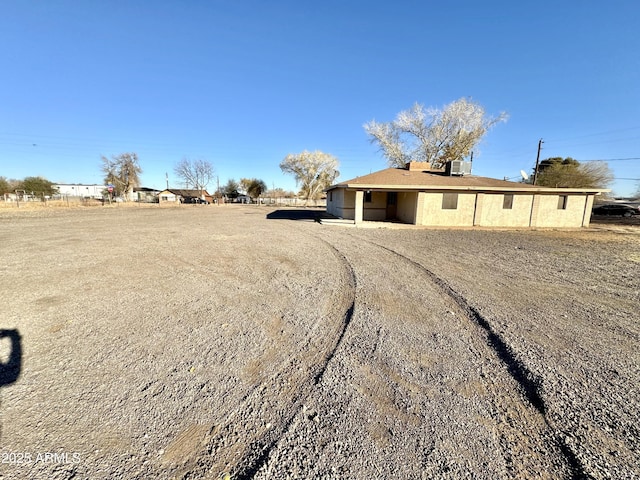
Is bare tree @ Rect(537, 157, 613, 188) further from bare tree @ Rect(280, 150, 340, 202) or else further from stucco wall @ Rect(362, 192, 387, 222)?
bare tree @ Rect(280, 150, 340, 202)

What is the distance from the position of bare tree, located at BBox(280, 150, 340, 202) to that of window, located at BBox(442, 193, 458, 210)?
37.6 metres

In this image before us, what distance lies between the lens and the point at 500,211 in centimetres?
1675

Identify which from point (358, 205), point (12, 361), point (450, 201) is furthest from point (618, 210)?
point (12, 361)

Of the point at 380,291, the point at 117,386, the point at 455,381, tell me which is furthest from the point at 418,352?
the point at 117,386

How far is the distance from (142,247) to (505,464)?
32.9 ft

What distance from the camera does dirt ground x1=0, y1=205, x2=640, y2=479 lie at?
1816 millimetres

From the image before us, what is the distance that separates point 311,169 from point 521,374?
50914mm

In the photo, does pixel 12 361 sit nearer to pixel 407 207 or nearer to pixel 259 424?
pixel 259 424

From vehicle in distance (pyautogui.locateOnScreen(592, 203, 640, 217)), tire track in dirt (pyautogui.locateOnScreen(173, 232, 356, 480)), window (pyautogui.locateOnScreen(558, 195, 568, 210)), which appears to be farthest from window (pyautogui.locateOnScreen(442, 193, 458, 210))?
vehicle in distance (pyautogui.locateOnScreen(592, 203, 640, 217))

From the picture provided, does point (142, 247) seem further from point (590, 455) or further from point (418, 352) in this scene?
point (590, 455)

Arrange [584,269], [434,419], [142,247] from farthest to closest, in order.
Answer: [142,247] < [584,269] < [434,419]

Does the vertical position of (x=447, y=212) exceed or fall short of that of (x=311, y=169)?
it falls short

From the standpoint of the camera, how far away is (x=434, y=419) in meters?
2.14

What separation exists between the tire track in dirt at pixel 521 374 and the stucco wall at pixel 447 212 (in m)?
12.2
